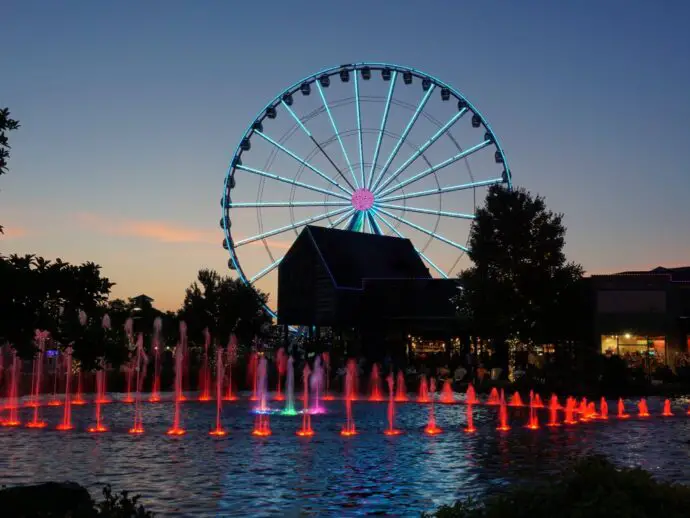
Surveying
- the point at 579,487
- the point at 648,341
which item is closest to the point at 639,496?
the point at 579,487

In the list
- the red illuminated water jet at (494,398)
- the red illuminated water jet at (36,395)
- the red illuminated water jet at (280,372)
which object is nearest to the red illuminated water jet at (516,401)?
the red illuminated water jet at (494,398)

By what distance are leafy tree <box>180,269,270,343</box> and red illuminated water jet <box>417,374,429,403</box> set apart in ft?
71.5

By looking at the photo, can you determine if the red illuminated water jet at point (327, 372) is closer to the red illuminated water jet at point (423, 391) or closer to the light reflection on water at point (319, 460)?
the red illuminated water jet at point (423, 391)

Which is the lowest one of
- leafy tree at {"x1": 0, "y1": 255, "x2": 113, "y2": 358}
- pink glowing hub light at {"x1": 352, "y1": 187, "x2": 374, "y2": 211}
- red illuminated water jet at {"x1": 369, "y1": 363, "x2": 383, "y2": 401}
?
red illuminated water jet at {"x1": 369, "y1": 363, "x2": 383, "y2": 401}

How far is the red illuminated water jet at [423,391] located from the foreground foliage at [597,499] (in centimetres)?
2317

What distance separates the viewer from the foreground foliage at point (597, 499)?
19.7 feet

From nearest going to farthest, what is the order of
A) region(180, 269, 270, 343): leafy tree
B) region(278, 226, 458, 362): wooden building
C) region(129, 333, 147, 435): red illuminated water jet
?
1. region(129, 333, 147, 435): red illuminated water jet
2. region(278, 226, 458, 362): wooden building
3. region(180, 269, 270, 343): leafy tree

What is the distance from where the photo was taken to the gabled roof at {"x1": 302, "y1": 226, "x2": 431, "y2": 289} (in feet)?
161

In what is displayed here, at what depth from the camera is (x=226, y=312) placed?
5525 cm

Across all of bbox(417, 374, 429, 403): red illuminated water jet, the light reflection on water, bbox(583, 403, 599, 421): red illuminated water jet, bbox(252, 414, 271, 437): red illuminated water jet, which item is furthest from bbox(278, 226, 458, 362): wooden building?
the light reflection on water

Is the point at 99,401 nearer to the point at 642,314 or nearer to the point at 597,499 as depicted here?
the point at 597,499

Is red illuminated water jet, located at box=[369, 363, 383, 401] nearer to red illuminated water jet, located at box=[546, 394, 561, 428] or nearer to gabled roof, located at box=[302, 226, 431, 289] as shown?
red illuminated water jet, located at box=[546, 394, 561, 428]

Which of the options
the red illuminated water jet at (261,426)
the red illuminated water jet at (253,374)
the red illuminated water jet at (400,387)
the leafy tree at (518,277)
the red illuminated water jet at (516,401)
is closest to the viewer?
the red illuminated water jet at (261,426)

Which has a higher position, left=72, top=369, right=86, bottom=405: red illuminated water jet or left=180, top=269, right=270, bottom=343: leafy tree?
left=180, top=269, right=270, bottom=343: leafy tree
